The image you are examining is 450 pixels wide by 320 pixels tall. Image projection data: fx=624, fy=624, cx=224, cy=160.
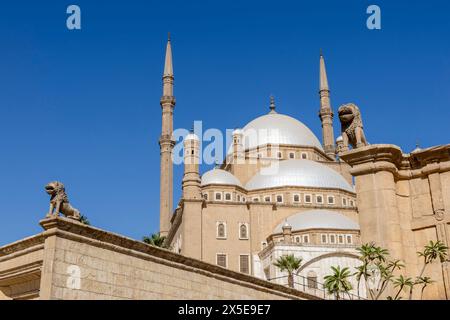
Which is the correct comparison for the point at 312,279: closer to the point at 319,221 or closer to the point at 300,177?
the point at 319,221

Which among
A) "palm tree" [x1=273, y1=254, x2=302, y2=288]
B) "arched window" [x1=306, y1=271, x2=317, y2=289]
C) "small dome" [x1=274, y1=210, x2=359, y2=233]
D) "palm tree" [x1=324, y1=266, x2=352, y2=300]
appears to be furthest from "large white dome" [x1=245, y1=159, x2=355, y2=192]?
"palm tree" [x1=324, y1=266, x2=352, y2=300]

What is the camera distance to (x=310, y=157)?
68125 mm

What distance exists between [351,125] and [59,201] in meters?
6.55

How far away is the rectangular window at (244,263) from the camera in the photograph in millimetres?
52312

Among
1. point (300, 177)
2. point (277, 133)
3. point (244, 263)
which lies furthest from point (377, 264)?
point (277, 133)

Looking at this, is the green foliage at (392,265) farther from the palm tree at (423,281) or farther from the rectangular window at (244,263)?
the rectangular window at (244,263)

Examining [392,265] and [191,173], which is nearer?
[392,265]

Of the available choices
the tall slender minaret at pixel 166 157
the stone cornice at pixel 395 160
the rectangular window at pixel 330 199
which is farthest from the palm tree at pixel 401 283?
the tall slender minaret at pixel 166 157

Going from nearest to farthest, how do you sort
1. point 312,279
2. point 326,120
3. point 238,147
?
1. point 312,279
2. point 238,147
3. point 326,120

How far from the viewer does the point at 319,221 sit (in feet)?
165

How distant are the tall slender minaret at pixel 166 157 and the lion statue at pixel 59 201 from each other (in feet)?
158

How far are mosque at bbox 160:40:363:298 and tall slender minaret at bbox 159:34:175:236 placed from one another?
0.10 metres

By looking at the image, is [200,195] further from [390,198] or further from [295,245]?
[390,198]

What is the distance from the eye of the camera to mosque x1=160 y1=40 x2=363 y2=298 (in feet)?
160
